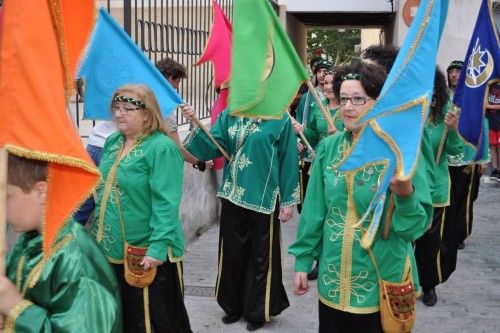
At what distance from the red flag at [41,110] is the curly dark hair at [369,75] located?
5.10ft

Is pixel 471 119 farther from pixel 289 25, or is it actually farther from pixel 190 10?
pixel 289 25

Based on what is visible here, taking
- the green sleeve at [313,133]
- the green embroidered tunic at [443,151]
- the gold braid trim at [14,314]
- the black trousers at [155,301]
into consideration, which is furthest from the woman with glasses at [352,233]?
the green sleeve at [313,133]

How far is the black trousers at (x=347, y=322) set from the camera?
3.53 meters

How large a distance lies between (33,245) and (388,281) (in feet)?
5.58

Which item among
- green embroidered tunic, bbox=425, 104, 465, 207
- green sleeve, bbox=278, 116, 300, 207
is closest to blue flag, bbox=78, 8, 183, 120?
green sleeve, bbox=278, 116, 300, 207

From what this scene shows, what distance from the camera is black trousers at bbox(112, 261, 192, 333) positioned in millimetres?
4336

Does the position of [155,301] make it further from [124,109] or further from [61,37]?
[61,37]

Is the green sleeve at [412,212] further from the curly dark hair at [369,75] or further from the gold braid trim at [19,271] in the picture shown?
the gold braid trim at [19,271]

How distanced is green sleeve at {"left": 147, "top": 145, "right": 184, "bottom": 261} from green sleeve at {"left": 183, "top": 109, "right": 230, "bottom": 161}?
1342 mm

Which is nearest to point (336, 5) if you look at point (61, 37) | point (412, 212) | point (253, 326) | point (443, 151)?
point (443, 151)

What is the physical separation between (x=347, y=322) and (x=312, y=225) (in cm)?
48

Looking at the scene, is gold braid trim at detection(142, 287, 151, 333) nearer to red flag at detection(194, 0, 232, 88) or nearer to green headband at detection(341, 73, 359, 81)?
green headband at detection(341, 73, 359, 81)

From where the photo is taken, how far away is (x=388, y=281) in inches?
137

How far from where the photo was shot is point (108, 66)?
4.58m
